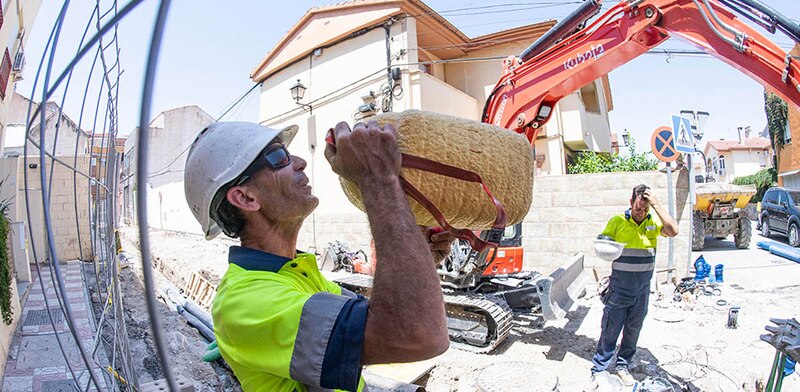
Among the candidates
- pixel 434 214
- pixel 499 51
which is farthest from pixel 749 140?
pixel 434 214

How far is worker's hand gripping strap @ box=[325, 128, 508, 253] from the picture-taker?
1232 mm

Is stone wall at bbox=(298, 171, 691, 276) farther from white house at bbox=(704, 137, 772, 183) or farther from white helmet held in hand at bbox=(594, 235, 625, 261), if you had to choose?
white house at bbox=(704, 137, 772, 183)

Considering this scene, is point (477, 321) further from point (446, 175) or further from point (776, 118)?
point (776, 118)

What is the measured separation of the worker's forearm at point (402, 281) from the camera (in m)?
0.96

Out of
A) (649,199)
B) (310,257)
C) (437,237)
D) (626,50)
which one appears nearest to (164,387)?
(310,257)

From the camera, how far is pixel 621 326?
436cm

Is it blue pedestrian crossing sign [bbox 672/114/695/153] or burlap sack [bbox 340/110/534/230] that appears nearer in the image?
burlap sack [bbox 340/110/534/230]

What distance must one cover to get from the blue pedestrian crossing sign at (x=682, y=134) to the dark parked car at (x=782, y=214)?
8362mm

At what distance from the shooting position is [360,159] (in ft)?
3.67

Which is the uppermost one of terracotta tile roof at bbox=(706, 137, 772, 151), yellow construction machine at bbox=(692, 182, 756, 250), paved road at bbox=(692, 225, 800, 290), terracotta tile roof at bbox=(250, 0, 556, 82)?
terracotta tile roof at bbox=(250, 0, 556, 82)

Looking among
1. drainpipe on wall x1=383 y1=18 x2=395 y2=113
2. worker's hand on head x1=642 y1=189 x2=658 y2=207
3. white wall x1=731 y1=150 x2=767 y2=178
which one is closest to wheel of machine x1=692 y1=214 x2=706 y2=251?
drainpipe on wall x1=383 y1=18 x2=395 y2=113

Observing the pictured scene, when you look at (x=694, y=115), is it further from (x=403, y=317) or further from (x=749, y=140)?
(x=749, y=140)

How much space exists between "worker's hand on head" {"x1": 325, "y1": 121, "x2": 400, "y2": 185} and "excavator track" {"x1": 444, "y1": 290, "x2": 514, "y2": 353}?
166 inches

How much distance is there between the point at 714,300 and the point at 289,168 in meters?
7.23
